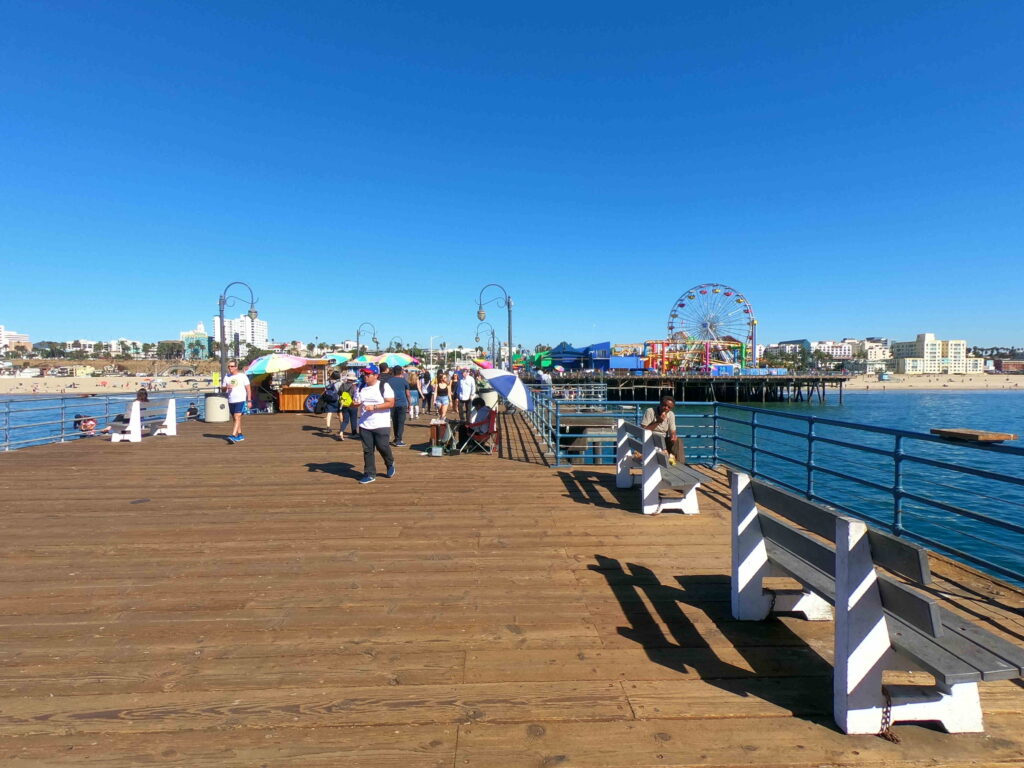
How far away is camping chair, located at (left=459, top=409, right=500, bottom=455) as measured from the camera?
32.8 feet

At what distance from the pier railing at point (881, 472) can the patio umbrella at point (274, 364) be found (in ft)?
25.7

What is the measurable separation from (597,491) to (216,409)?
12368mm

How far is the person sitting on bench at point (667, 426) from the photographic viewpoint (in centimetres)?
715

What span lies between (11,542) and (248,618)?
10.7ft

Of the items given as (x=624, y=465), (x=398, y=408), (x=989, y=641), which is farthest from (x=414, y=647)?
(x=398, y=408)

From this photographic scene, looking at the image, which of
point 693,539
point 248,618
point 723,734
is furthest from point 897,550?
point 248,618

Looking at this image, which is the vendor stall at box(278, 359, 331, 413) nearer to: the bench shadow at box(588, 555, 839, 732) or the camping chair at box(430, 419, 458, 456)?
the camping chair at box(430, 419, 458, 456)

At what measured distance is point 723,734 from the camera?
92.7 inches

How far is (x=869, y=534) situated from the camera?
235 centimetres

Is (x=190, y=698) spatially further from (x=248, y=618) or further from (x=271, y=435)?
(x=271, y=435)

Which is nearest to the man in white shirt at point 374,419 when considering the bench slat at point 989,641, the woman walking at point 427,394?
the bench slat at point 989,641

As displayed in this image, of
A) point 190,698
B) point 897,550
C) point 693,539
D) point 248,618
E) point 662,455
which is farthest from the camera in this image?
point 662,455

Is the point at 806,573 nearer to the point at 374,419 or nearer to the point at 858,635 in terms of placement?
the point at 858,635

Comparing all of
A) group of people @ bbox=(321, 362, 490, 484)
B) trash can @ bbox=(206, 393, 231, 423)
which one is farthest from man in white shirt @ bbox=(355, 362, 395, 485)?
trash can @ bbox=(206, 393, 231, 423)
